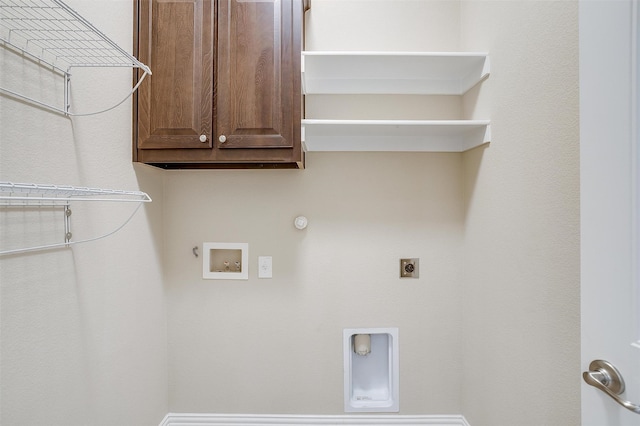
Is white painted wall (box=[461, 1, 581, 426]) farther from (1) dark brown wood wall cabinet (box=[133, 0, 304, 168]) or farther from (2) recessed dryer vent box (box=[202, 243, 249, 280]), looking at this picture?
(2) recessed dryer vent box (box=[202, 243, 249, 280])

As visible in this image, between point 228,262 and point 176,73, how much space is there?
0.98 m

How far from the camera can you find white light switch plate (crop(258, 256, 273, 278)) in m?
1.81

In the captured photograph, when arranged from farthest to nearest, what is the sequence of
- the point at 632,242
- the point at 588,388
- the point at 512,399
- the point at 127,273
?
the point at 127,273, the point at 512,399, the point at 588,388, the point at 632,242

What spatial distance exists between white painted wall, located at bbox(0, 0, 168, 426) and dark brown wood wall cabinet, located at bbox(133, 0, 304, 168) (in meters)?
0.11

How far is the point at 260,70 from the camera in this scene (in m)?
1.43

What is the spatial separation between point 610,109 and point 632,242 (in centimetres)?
27

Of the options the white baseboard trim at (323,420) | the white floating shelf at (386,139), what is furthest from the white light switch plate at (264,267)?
the white baseboard trim at (323,420)

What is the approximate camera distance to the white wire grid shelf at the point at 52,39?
0.90 m

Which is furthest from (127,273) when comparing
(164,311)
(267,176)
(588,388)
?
(588,388)

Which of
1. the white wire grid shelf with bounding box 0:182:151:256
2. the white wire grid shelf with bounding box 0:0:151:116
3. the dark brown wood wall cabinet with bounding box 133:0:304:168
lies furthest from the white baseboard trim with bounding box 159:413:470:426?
the white wire grid shelf with bounding box 0:0:151:116

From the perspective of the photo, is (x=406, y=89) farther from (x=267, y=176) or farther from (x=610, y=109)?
(x=610, y=109)

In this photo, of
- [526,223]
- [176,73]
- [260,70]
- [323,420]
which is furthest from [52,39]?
[323,420]

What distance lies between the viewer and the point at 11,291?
0.93m

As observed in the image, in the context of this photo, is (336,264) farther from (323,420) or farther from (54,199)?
(54,199)
